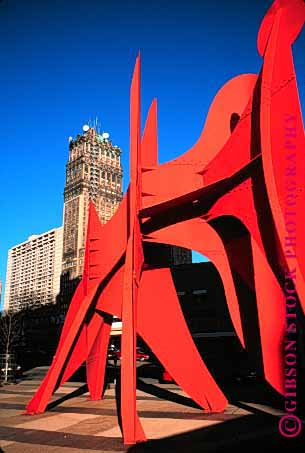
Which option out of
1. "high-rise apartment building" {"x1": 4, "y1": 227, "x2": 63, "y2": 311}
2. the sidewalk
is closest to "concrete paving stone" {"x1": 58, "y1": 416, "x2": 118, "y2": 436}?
the sidewalk

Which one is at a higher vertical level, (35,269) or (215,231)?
(35,269)

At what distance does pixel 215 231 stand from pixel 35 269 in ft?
456

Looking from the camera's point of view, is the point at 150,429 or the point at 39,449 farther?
the point at 150,429

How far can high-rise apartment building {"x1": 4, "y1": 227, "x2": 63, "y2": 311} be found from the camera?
5241 inches

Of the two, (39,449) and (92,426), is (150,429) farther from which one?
(39,449)

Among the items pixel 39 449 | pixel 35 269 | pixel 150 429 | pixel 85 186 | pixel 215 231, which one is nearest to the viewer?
pixel 39 449

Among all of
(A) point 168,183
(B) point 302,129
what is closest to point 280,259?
(B) point 302,129

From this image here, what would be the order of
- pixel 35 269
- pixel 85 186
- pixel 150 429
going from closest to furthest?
pixel 150 429, pixel 85 186, pixel 35 269

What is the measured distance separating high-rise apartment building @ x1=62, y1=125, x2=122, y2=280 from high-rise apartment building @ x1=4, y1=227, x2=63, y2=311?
89.0ft

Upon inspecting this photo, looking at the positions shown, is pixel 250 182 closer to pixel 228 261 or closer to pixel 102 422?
pixel 228 261

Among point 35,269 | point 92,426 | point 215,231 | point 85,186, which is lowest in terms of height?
point 92,426

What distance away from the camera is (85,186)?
107438mm

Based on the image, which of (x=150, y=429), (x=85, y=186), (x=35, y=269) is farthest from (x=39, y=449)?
(x=35, y=269)

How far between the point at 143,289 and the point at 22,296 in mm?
138149
